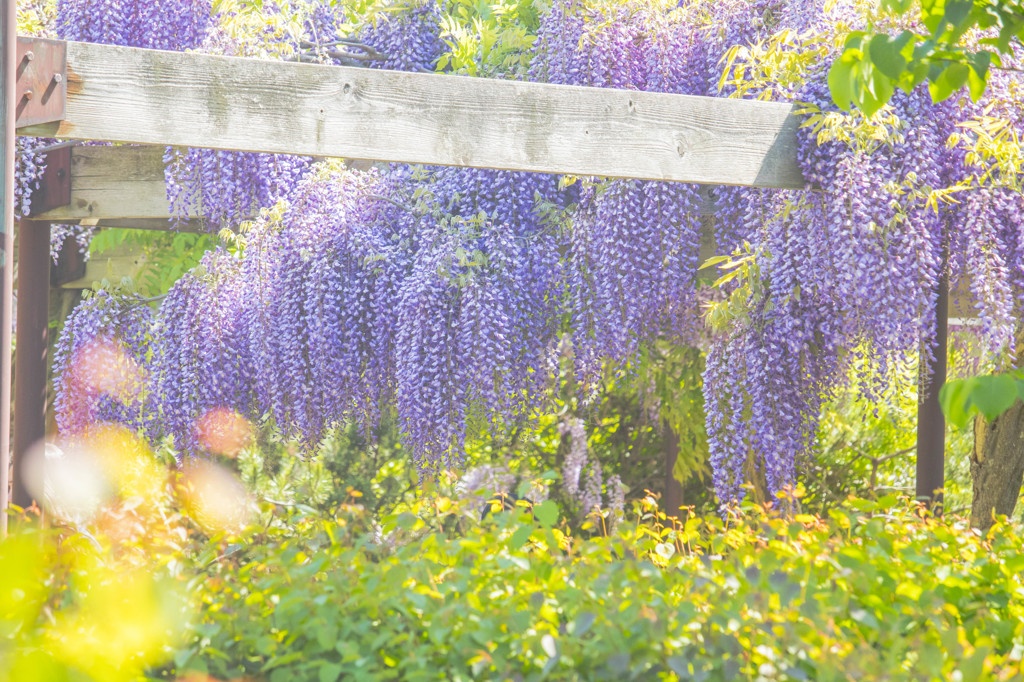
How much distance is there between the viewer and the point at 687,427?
4.96 metres

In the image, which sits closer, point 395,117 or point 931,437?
point 395,117

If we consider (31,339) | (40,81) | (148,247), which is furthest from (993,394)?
(148,247)

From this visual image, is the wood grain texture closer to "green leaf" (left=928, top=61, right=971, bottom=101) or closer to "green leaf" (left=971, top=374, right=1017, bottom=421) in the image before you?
"green leaf" (left=928, top=61, right=971, bottom=101)

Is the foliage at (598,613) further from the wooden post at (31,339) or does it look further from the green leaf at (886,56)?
the wooden post at (31,339)

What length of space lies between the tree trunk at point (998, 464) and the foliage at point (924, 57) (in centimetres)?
179

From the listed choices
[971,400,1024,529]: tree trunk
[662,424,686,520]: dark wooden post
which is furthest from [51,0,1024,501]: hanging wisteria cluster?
[662,424,686,520]: dark wooden post

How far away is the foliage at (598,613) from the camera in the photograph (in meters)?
1.37

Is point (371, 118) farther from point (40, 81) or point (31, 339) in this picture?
point (31, 339)

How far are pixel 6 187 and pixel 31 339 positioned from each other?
9.82 ft

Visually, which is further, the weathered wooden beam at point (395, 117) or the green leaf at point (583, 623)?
the weathered wooden beam at point (395, 117)

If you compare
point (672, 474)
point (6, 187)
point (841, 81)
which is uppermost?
point (841, 81)

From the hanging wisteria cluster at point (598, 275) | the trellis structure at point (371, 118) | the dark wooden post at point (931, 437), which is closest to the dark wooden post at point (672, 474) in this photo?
the hanging wisteria cluster at point (598, 275)

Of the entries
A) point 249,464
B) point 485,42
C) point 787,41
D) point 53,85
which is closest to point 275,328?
point 485,42

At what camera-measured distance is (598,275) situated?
13.0 ft
